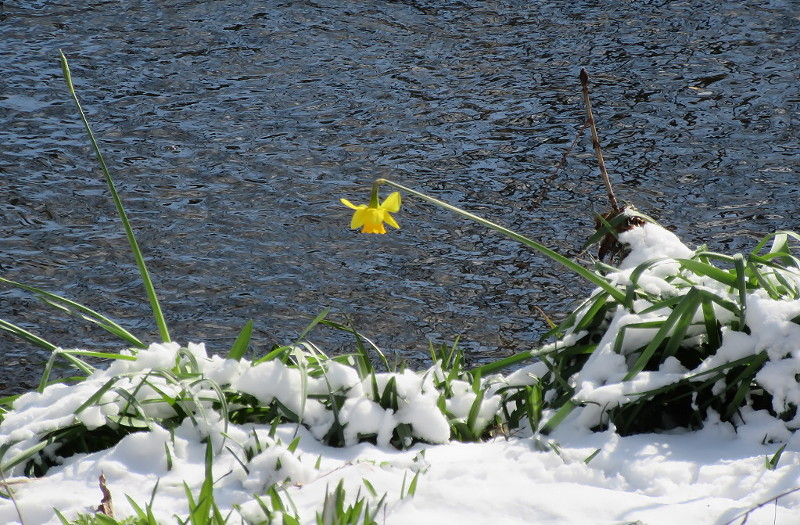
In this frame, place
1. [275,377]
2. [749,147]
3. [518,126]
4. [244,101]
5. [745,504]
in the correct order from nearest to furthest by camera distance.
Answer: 1. [745,504]
2. [275,377]
3. [749,147]
4. [518,126]
5. [244,101]

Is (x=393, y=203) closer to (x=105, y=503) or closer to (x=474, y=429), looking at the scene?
(x=474, y=429)

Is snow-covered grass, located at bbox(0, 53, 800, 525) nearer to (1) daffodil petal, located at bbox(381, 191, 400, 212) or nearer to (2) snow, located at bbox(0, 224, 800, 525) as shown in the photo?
(2) snow, located at bbox(0, 224, 800, 525)

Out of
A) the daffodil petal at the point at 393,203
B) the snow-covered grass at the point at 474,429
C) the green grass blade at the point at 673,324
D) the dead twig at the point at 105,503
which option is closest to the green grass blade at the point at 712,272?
the snow-covered grass at the point at 474,429

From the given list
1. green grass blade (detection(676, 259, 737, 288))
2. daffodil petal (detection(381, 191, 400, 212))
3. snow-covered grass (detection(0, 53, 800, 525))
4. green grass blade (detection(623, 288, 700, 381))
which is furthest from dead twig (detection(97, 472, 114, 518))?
green grass blade (detection(676, 259, 737, 288))

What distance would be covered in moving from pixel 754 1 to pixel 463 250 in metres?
4.04

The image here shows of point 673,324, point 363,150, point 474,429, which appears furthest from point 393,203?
point 363,150

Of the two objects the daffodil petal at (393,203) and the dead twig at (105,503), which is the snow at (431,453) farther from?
the daffodil petal at (393,203)

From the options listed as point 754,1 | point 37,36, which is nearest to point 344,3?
point 37,36

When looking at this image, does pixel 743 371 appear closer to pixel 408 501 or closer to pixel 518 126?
pixel 408 501

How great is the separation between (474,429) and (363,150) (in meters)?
3.02

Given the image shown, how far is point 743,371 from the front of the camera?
2.13m

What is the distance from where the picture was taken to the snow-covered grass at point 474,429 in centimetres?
181

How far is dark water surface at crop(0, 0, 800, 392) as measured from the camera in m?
3.86

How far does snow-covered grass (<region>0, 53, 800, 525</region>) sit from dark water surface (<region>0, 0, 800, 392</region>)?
30.3 inches
